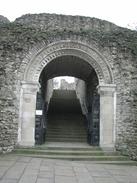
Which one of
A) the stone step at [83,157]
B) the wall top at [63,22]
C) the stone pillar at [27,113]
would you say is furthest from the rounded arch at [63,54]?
the stone step at [83,157]

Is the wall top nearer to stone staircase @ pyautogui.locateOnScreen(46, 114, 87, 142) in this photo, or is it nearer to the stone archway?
the stone archway

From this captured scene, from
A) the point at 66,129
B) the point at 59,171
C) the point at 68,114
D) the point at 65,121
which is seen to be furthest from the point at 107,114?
the point at 68,114

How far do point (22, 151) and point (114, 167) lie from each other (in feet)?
10.0

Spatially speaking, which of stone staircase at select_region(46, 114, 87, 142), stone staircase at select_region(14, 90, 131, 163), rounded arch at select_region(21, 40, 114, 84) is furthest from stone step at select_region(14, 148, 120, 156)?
stone staircase at select_region(46, 114, 87, 142)

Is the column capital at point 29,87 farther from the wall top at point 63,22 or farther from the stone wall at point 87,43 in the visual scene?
the wall top at point 63,22

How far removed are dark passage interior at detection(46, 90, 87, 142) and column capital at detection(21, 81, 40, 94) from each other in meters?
2.82

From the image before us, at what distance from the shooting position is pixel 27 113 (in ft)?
37.6

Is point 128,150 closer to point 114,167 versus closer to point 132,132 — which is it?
point 132,132

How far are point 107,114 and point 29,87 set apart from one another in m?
2.81

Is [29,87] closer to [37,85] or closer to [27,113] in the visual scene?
[37,85]

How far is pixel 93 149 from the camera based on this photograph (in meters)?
11.4

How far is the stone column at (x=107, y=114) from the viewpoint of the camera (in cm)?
1152

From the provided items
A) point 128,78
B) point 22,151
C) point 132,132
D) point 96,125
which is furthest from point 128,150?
point 22,151

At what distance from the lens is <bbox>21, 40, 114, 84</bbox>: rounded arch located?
11648mm
